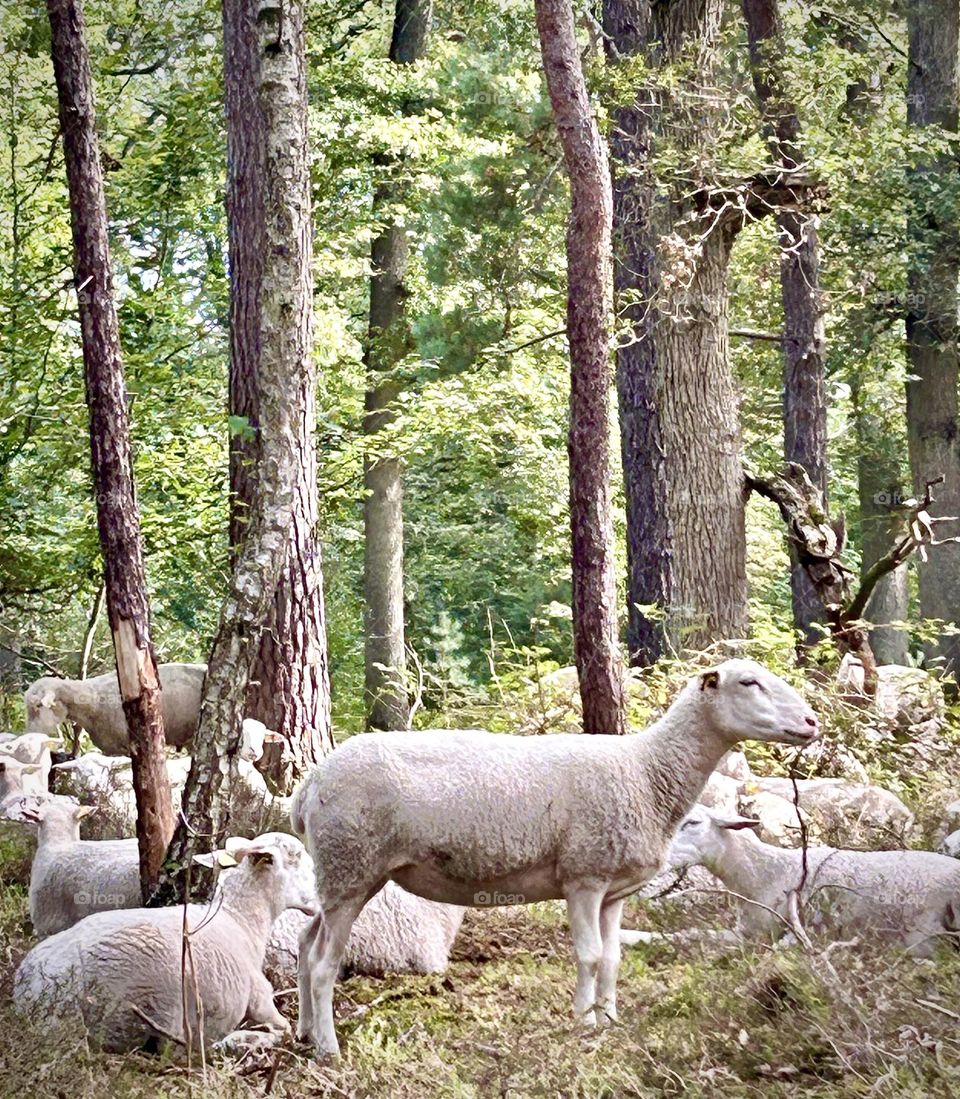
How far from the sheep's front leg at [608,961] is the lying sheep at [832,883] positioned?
0.71m

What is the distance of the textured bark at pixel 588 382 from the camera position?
9.80 meters

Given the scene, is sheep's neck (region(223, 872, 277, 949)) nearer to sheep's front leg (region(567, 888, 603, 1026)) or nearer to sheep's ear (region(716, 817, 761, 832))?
sheep's front leg (region(567, 888, 603, 1026))

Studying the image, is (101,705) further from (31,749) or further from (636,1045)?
(636,1045)

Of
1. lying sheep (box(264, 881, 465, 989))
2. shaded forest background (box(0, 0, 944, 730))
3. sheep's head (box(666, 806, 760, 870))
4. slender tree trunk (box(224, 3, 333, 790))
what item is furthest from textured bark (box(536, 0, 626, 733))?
lying sheep (box(264, 881, 465, 989))

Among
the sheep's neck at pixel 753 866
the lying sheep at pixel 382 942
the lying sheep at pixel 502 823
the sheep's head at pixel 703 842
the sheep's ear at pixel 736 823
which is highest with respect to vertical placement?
the lying sheep at pixel 502 823

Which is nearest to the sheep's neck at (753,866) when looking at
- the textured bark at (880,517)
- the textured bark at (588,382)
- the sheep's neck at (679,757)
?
the sheep's neck at (679,757)

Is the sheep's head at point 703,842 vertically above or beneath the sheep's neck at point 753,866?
above

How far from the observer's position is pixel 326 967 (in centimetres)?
623

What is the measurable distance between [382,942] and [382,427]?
1321cm

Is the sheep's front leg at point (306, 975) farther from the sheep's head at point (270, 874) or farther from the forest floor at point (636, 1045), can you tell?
the sheep's head at point (270, 874)

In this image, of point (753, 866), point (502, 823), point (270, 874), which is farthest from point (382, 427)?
point (502, 823)

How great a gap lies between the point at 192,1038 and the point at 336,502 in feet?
36.1

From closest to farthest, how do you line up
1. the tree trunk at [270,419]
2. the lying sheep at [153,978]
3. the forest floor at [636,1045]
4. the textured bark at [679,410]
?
1. the forest floor at [636,1045]
2. the lying sheep at [153,978]
3. the tree trunk at [270,419]
4. the textured bark at [679,410]

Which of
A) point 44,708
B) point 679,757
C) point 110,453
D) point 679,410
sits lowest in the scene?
point 44,708
